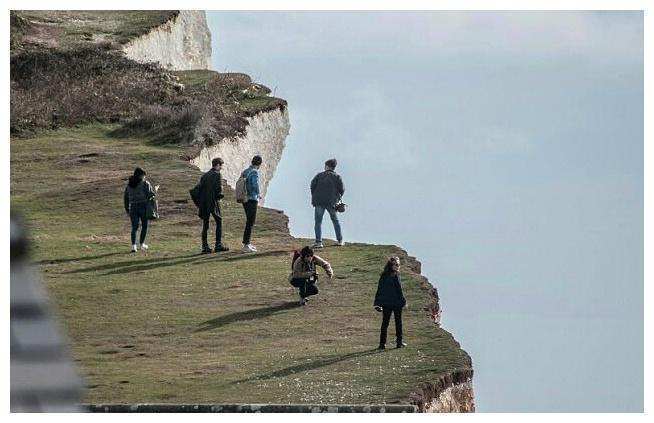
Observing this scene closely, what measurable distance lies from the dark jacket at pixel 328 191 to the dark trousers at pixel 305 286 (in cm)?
522

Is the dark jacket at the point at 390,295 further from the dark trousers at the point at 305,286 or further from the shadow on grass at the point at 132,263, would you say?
the shadow on grass at the point at 132,263

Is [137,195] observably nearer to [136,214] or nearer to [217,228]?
[136,214]

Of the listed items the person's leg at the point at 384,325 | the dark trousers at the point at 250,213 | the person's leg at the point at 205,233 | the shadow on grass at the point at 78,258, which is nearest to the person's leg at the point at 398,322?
the person's leg at the point at 384,325

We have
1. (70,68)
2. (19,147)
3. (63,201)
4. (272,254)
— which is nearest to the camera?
(272,254)

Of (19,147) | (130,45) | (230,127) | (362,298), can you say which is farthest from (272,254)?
(130,45)

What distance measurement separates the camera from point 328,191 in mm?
27000

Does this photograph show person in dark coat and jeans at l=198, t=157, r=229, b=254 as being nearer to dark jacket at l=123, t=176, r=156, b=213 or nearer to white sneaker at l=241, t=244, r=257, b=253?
white sneaker at l=241, t=244, r=257, b=253

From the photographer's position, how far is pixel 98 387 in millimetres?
16250

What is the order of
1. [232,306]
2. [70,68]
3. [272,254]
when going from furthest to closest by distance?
[70,68] → [272,254] → [232,306]

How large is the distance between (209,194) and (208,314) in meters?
5.49

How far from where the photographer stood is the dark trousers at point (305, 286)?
21.7 meters

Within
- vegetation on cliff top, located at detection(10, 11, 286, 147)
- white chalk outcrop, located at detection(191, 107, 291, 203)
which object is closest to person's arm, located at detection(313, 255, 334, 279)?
white chalk outcrop, located at detection(191, 107, 291, 203)

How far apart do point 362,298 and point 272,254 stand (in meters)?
4.50

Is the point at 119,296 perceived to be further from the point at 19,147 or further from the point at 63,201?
the point at 19,147
